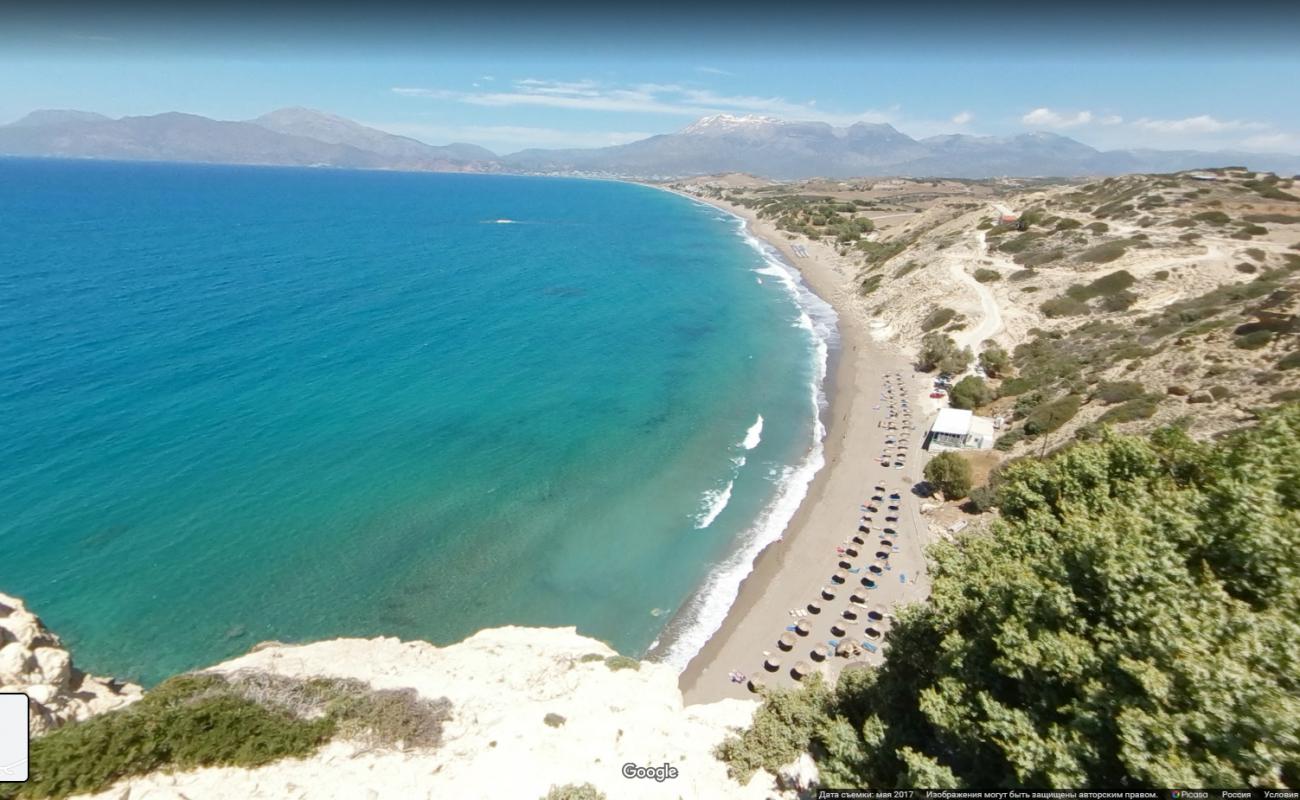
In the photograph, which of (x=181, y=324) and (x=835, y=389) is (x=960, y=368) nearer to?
(x=835, y=389)

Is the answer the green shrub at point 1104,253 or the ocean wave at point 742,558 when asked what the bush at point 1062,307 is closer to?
the green shrub at point 1104,253

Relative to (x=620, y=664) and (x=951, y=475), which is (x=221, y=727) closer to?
(x=620, y=664)

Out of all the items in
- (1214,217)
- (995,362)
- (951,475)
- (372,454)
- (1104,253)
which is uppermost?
(1214,217)

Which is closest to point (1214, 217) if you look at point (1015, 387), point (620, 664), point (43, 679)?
point (1015, 387)

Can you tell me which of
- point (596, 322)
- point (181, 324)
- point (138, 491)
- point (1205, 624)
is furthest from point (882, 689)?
point (181, 324)

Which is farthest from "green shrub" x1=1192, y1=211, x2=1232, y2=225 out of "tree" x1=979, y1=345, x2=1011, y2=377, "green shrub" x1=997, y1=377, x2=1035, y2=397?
"green shrub" x1=997, y1=377, x2=1035, y2=397

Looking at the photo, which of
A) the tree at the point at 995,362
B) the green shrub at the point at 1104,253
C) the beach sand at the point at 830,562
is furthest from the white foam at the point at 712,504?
the green shrub at the point at 1104,253

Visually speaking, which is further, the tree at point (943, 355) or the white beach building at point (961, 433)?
the tree at point (943, 355)
